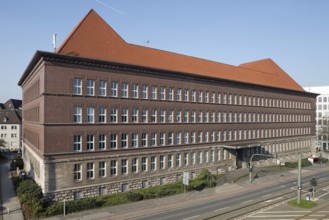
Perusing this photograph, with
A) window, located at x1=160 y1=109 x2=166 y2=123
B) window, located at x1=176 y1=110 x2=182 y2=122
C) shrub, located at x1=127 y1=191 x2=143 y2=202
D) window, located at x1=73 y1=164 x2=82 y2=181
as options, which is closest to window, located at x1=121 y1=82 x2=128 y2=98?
window, located at x1=160 y1=109 x2=166 y2=123

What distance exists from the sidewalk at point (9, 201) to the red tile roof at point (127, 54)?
59.8 ft

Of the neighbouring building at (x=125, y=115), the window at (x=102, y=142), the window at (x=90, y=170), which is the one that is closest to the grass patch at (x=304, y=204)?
the neighbouring building at (x=125, y=115)

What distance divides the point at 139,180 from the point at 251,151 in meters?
29.4

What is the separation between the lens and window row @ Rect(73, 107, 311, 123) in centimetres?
3662

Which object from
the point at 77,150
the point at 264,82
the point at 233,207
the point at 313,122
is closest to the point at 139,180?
the point at 77,150

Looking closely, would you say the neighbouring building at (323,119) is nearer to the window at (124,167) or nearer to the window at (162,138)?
the window at (162,138)

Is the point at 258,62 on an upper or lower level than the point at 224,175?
upper

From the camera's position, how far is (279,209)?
3288 cm

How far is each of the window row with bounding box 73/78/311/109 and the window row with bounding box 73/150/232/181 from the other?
8.53 m

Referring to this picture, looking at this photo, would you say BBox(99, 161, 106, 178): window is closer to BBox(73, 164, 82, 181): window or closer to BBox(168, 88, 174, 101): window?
BBox(73, 164, 82, 181): window

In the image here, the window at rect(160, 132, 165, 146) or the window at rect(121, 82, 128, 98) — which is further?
the window at rect(160, 132, 165, 146)

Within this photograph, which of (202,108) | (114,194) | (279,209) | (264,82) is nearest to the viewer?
(279,209)

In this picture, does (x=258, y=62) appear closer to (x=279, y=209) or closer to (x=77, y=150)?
(x=279, y=209)

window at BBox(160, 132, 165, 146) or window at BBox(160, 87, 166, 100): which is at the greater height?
window at BBox(160, 87, 166, 100)
